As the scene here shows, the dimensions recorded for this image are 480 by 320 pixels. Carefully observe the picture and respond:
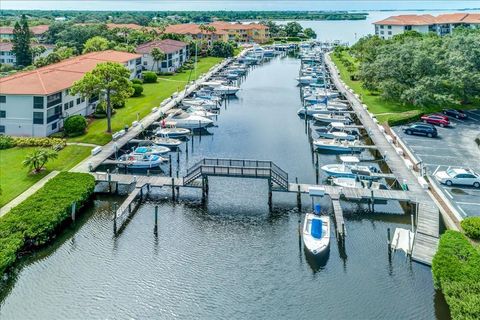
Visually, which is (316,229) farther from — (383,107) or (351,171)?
(383,107)

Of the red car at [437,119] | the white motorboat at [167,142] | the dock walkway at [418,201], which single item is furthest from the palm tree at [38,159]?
the red car at [437,119]

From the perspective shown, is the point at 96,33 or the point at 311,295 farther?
the point at 96,33

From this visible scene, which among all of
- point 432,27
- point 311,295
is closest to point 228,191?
point 311,295

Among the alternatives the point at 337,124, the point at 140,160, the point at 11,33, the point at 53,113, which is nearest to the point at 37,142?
the point at 53,113

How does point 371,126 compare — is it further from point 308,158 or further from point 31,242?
point 31,242

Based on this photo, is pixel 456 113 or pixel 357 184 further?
pixel 456 113

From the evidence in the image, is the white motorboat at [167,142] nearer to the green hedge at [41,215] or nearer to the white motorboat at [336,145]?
the green hedge at [41,215]
